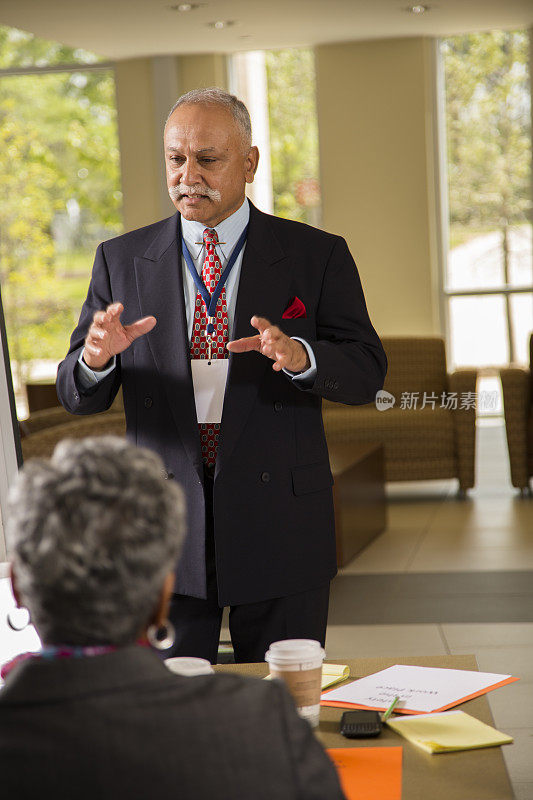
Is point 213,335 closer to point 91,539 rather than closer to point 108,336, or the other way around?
point 108,336

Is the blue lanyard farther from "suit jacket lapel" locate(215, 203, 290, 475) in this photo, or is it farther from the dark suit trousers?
the dark suit trousers

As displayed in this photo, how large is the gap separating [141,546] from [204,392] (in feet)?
3.71

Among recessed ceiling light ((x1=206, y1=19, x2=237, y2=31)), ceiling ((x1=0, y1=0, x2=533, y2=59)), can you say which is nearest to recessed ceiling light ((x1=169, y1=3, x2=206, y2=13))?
ceiling ((x1=0, y1=0, x2=533, y2=59))

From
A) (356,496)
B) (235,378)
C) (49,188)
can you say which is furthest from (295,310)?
(49,188)

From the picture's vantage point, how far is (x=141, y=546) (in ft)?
3.12

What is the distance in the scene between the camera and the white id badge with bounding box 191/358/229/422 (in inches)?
81.2

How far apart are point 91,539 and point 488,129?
9.35 m

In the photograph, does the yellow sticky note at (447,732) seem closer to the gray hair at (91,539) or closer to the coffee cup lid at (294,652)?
the coffee cup lid at (294,652)

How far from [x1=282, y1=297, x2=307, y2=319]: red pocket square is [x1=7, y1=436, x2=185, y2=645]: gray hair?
116 cm

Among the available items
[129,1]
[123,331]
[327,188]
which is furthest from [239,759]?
[327,188]

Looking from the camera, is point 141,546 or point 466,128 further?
point 466,128

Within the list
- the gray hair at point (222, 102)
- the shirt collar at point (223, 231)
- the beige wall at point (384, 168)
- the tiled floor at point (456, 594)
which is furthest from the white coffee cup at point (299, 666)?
the beige wall at point (384, 168)

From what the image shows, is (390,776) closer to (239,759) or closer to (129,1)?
(239,759)

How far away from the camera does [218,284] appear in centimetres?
211
